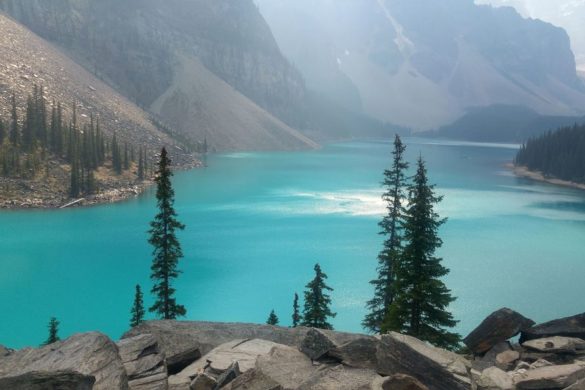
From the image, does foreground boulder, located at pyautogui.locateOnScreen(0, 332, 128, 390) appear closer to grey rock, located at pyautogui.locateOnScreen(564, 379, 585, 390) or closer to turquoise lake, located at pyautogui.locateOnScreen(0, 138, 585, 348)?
grey rock, located at pyautogui.locateOnScreen(564, 379, 585, 390)

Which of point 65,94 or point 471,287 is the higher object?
point 65,94

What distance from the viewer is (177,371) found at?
48.5 ft

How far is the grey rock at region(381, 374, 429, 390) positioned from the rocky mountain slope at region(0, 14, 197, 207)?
8137 centimetres

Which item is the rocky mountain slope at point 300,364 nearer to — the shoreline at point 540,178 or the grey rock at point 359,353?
the grey rock at point 359,353

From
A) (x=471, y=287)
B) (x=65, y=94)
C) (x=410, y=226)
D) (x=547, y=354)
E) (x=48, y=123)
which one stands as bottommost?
(x=471, y=287)

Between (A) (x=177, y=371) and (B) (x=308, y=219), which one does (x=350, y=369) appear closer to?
(A) (x=177, y=371)

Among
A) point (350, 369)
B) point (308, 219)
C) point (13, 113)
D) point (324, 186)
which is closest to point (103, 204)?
point (13, 113)

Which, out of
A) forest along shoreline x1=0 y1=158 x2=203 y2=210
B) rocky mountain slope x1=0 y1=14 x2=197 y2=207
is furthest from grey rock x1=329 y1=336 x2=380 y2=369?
rocky mountain slope x1=0 y1=14 x2=197 y2=207

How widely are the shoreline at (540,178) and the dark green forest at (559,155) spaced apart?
134 centimetres

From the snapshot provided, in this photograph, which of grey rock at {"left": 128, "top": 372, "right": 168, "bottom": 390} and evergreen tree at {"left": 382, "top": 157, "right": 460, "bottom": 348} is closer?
grey rock at {"left": 128, "top": 372, "right": 168, "bottom": 390}

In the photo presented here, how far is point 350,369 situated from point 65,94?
446 ft

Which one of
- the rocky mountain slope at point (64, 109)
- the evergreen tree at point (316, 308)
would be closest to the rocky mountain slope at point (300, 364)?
the evergreen tree at point (316, 308)

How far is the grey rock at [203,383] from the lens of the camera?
41.2 ft

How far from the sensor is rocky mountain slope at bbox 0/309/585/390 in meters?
11.5
